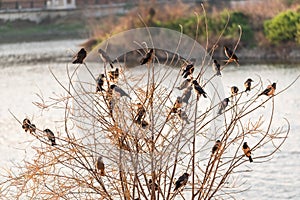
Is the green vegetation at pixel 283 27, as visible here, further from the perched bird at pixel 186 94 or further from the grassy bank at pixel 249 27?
the perched bird at pixel 186 94

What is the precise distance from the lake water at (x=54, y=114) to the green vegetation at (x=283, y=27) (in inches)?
88.3

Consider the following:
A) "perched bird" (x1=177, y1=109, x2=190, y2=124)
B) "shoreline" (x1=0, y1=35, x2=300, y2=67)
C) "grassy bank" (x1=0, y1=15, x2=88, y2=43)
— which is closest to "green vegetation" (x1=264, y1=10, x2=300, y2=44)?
"shoreline" (x1=0, y1=35, x2=300, y2=67)

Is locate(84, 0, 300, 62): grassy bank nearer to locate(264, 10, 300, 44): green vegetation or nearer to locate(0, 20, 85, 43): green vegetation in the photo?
locate(264, 10, 300, 44): green vegetation

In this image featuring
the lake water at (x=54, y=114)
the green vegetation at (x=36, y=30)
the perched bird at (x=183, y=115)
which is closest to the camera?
the perched bird at (x=183, y=115)

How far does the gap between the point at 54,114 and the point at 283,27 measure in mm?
8785

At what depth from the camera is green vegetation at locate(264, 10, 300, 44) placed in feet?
63.7

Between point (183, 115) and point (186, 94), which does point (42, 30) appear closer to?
point (186, 94)

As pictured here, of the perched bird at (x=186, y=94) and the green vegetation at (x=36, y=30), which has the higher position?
the green vegetation at (x=36, y=30)

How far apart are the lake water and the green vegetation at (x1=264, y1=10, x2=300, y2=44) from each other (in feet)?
7.36

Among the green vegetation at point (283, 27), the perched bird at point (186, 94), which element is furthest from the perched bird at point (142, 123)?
the green vegetation at point (283, 27)

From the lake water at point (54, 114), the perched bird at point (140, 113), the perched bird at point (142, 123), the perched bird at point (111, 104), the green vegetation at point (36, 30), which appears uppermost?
the green vegetation at point (36, 30)

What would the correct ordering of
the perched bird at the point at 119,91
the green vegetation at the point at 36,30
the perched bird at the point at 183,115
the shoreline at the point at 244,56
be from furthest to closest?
the green vegetation at the point at 36,30, the shoreline at the point at 244,56, the perched bird at the point at 183,115, the perched bird at the point at 119,91

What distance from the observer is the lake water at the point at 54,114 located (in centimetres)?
860

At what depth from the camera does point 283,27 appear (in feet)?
64.4
